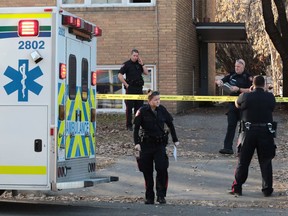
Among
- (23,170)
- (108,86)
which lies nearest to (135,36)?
(108,86)

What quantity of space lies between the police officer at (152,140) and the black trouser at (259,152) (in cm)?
131

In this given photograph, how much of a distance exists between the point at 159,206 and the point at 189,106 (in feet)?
39.1

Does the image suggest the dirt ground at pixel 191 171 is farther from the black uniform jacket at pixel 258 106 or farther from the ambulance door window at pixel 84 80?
the ambulance door window at pixel 84 80

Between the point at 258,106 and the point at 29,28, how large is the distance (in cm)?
377

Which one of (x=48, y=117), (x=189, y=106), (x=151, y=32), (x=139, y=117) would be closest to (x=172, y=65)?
(x=151, y=32)

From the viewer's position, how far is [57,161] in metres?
8.22

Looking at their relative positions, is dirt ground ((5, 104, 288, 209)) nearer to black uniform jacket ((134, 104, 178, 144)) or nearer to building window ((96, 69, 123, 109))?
black uniform jacket ((134, 104, 178, 144))

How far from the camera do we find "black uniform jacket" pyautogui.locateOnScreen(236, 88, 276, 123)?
959cm

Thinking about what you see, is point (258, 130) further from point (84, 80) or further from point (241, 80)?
point (84, 80)

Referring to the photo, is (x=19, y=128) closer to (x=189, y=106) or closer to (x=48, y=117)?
(x=48, y=117)

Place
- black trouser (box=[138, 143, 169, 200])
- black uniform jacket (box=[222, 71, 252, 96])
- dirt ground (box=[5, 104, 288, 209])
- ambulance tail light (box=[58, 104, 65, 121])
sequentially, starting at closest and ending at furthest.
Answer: ambulance tail light (box=[58, 104, 65, 121]) → black trouser (box=[138, 143, 169, 200]) → dirt ground (box=[5, 104, 288, 209]) → black uniform jacket (box=[222, 71, 252, 96])

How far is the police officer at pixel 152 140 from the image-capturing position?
9141 mm

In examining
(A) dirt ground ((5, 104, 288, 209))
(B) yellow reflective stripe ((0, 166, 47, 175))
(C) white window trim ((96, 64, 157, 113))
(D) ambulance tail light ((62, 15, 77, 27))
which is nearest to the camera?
(B) yellow reflective stripe ((0, 166, 47, 175))

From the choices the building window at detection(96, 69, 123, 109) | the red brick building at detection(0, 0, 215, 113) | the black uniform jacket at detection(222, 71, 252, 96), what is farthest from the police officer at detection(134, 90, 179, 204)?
the building window at detection(96, 69, 123, 109)
